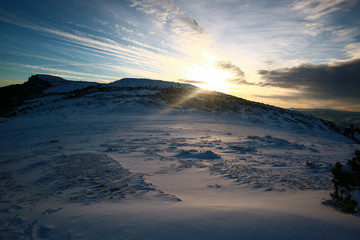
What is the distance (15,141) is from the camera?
1120 cm

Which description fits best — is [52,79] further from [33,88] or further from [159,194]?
[159,194]

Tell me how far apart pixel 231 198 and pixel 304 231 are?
6.33 feet

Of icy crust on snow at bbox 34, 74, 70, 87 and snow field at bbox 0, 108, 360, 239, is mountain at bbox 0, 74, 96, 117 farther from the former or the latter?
snow field at bbox 0, 108, 360, 239

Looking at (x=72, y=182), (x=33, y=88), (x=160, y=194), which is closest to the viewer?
(x=160, y=194)

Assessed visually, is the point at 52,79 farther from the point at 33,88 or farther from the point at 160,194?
the point at 160,194

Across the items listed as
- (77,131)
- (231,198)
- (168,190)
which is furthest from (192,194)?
(77,131)

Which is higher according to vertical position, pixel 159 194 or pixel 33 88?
pixel 33 88

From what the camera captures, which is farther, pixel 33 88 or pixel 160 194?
pixel 33 88

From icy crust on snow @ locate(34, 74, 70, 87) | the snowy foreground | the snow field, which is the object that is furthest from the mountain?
the snow field

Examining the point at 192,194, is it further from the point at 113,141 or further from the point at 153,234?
the point at 113,141

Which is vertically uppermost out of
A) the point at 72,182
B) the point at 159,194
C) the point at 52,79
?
the point at 52,79

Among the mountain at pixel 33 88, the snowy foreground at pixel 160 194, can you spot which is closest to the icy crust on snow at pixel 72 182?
the snowy foreground at pixel 160 194

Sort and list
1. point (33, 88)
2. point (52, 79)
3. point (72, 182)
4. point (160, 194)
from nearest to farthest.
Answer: point (160, 194) < point (72, 182) < point (33, 88) < point (52, 79)

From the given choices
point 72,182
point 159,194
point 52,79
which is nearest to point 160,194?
point 159,194
